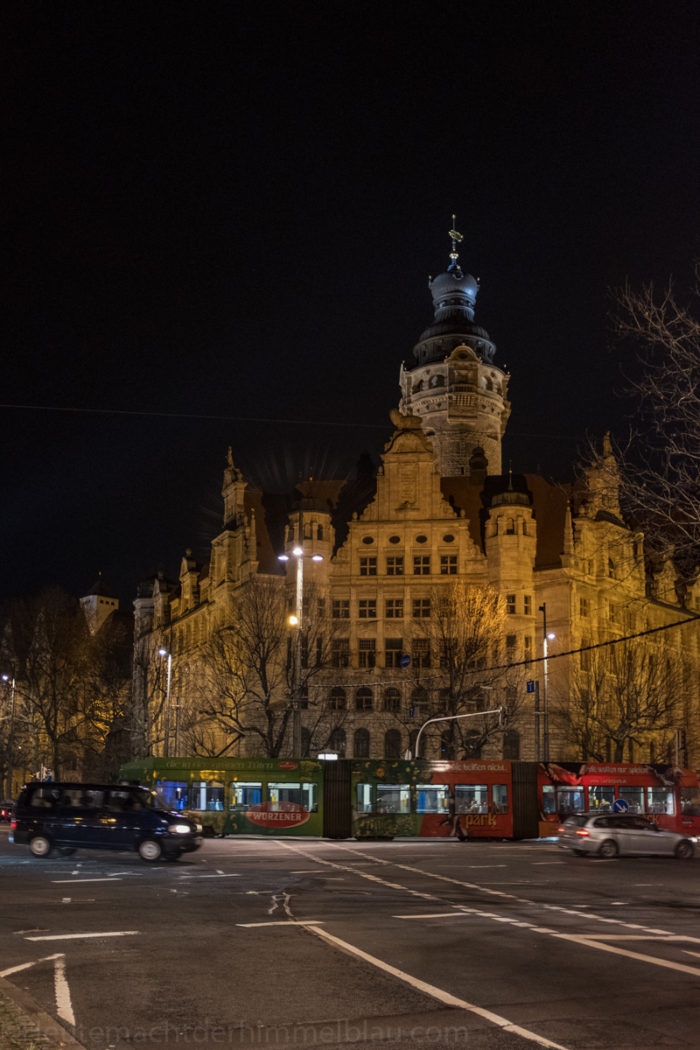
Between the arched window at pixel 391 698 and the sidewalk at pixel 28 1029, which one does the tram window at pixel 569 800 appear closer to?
the arched window at pixel 391 698

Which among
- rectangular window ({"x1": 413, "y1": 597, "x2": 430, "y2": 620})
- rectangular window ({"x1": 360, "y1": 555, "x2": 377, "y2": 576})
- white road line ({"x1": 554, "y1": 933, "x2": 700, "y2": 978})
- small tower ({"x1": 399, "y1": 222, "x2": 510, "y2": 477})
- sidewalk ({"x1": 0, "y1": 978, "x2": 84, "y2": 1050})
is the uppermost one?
small tower ({"x1": 399, "y1": 222, "x2": 510, "y2": 477})

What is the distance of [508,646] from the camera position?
73312mm

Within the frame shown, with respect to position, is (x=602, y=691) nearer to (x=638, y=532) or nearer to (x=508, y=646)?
(x=508, y=646)

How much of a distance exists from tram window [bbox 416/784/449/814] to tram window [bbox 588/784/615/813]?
644cm

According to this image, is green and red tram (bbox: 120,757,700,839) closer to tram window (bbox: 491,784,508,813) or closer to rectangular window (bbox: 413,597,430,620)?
tram window (bbox: 491,784,508,813)

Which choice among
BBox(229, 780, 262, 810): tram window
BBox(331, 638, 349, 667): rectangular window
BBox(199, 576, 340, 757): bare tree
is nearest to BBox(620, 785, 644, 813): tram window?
BBox(229, 780, 262, 810): tram window

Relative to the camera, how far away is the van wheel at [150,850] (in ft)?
95.3

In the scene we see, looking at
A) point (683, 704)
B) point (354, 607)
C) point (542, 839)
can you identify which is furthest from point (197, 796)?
point (683, 704)

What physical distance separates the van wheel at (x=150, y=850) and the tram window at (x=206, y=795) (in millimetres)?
→ 18167

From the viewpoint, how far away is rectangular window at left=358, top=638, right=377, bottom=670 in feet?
246

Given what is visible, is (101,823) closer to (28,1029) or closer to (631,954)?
(631,954)

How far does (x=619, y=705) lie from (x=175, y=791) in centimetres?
3032

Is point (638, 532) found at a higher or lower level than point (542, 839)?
higher

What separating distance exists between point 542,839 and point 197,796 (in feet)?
49.7
